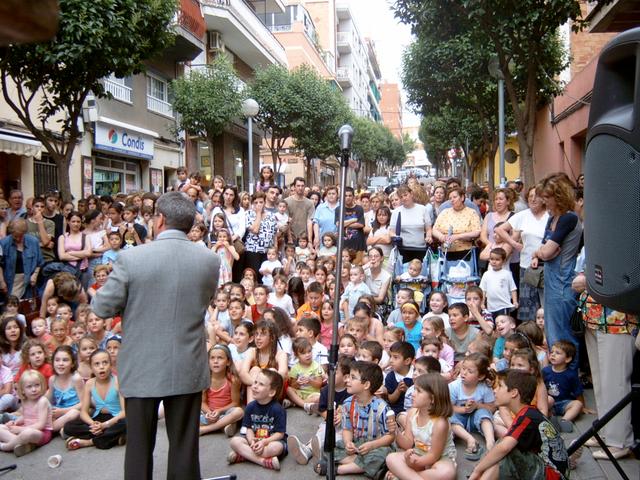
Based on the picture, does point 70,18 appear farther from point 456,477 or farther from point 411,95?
point 411,95

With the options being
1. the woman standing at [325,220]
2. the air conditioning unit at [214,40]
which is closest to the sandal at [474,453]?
the woman standing at [325,220]

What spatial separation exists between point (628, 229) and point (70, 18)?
9961 millimetres

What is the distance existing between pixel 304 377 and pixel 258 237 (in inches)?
140

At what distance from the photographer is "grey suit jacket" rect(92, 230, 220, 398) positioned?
3.61m

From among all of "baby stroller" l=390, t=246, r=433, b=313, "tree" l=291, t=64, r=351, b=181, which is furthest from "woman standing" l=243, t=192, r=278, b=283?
"tree" l=291, t=64, r=351, b=181

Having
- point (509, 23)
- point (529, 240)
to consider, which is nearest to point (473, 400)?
point (529, 240)

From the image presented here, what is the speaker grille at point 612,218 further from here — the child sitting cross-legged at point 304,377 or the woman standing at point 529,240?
the woman standing at point 529,240

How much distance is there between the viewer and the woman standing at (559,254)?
5.52 m

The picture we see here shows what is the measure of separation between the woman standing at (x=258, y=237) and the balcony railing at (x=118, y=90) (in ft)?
33.5

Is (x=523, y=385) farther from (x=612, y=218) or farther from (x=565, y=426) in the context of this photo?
(x=612, y=218)

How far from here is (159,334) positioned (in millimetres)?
3656

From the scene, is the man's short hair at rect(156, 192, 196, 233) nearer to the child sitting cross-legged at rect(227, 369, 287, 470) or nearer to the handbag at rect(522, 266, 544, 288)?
the child sitting cross-legged at rect(227, 369, 287, 470)

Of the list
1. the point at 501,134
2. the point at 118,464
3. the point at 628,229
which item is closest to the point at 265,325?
the point at 118,464

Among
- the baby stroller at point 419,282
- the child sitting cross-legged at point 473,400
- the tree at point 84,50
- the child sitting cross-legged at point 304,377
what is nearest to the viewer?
the child sitting cross-legged at point 473,400
